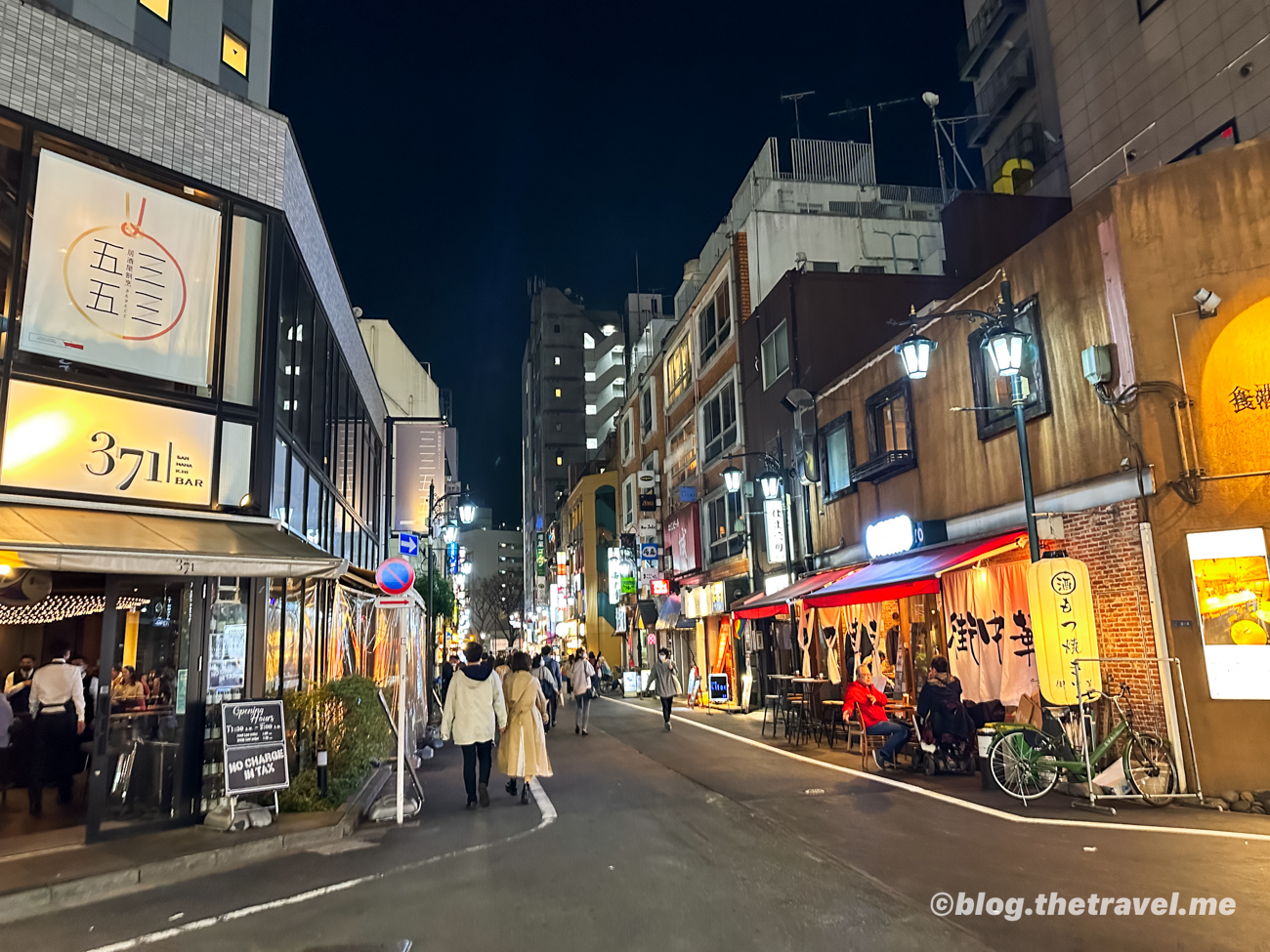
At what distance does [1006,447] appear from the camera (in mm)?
13586

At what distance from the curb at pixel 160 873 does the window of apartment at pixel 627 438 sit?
124 ft

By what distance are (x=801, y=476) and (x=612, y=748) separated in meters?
8.84

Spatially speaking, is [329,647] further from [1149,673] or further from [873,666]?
[1149,673]

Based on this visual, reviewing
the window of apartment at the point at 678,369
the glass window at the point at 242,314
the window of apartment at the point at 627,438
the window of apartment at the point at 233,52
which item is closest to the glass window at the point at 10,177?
the glass window at the point at 242,314

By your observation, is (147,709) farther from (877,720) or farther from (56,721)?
(877,720)

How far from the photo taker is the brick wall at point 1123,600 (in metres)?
10.6

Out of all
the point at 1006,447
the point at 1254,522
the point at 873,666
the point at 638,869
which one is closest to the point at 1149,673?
the point at 1254,522

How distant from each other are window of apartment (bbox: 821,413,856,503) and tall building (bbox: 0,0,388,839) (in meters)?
12.0

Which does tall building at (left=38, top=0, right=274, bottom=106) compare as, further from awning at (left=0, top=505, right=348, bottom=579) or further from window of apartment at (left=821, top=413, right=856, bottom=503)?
window of apartment at (left=821, top=413, right=856, bottom=503)

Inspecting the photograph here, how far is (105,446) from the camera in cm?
980

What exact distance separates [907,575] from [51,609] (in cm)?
1555

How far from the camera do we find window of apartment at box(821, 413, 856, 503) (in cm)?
1927

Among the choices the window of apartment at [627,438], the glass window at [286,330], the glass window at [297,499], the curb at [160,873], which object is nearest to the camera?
the curb at [160,873]

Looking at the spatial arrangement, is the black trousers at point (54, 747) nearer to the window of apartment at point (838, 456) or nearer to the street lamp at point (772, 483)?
the window of apartment at point (838, 456)
